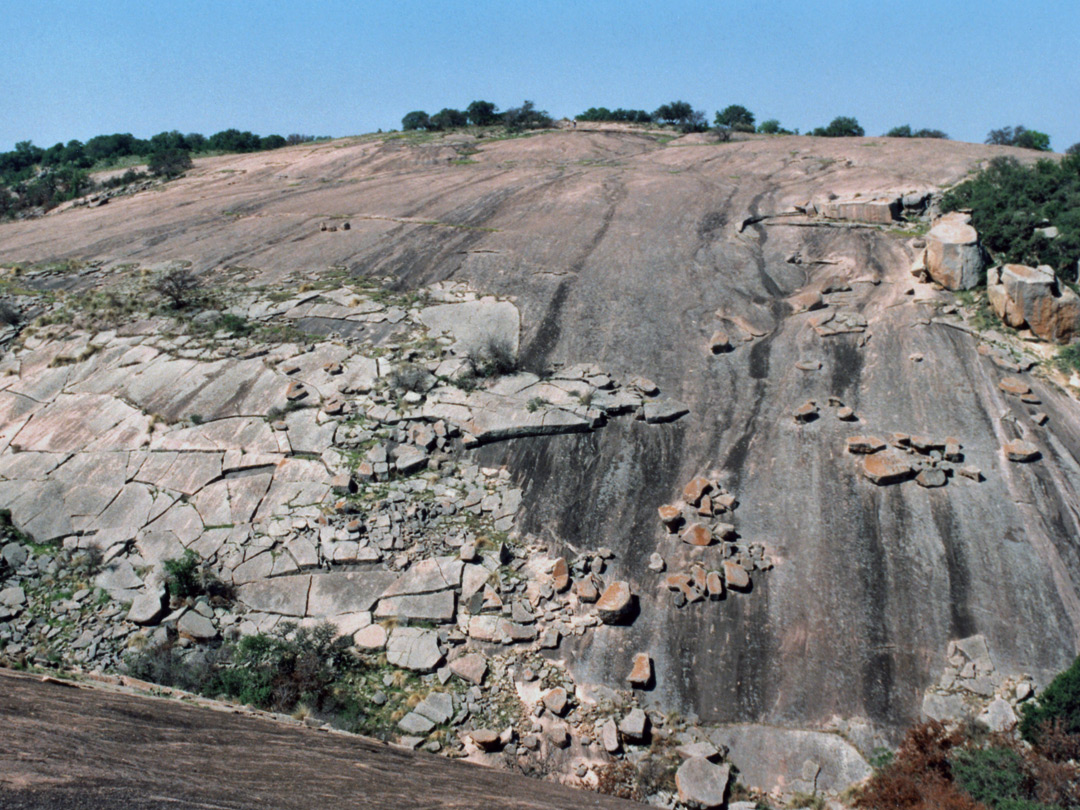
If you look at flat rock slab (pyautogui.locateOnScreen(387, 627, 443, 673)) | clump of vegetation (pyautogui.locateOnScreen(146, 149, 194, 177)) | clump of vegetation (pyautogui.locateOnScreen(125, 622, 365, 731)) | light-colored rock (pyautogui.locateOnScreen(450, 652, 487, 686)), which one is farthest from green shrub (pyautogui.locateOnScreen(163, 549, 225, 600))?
clump of vegetation (pyautogui.locateOnScreen(146, 149, 194, 177))

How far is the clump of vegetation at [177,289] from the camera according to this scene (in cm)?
1402

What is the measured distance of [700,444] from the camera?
32.9ft

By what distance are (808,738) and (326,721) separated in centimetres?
496

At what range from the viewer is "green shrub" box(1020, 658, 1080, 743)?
6.31 m

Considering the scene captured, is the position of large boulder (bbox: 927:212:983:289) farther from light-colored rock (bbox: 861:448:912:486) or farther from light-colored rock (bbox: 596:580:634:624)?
light-colored rock (bbox: 596:580:634:624)

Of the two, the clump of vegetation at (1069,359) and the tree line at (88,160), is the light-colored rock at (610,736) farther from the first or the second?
the tree line at (88,160)

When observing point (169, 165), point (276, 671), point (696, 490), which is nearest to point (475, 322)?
point (696, 490)

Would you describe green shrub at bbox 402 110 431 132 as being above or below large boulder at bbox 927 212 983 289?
above

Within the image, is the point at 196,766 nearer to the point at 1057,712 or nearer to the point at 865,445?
the point at 1057,712

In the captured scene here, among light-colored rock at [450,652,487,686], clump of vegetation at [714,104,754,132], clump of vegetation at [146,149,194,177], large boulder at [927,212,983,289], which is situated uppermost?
clump of vegetation at [714,104,754,132]

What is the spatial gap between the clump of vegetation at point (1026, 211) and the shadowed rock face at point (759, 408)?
177 centimetres

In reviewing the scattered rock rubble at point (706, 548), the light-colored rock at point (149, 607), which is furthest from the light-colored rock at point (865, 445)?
the light-colored rock at point (149, 607)

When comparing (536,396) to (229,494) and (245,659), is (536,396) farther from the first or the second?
(245,659)

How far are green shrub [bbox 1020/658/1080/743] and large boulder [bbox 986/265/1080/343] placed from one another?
6.63 metres
